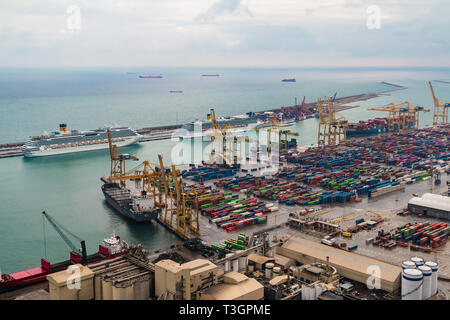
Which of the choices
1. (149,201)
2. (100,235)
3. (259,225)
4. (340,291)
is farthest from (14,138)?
(340,291)

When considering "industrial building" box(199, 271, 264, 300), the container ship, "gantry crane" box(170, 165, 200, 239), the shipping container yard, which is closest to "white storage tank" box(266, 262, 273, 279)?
the shipping container yard

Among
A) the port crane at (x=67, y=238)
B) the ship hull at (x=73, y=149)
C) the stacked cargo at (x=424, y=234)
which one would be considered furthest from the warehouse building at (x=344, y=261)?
the ship hull at (x=73, y=149)

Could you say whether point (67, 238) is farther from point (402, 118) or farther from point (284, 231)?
point (402, 118)

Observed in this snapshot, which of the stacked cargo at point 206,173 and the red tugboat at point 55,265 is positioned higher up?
the stacked cargo at point 206,173

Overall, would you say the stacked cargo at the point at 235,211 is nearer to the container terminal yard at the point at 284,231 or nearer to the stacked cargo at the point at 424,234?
the container terminal yard at the point at 284,231

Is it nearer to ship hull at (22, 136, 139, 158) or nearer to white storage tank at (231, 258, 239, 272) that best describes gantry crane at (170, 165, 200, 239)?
white storage tank at (231, 258, 239, 272)

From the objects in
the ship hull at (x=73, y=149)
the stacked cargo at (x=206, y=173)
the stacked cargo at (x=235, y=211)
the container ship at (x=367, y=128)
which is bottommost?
the stacked cargo at (x=235, y=211)

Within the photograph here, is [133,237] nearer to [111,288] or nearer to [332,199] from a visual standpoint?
[111,288]
